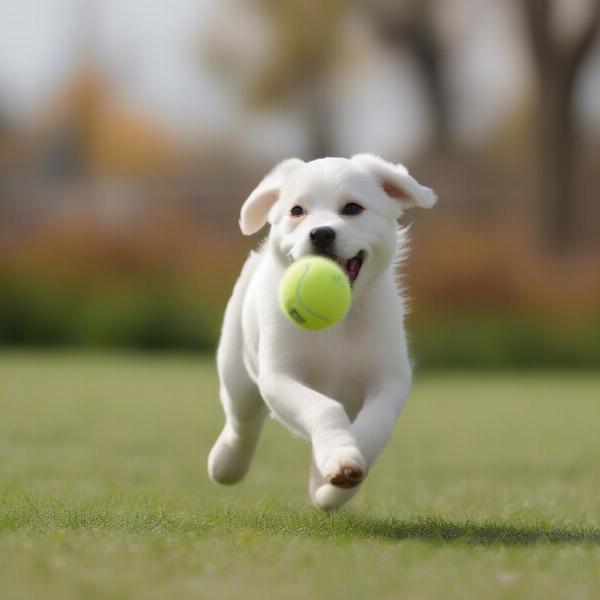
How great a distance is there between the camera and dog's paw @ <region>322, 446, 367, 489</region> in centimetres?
420

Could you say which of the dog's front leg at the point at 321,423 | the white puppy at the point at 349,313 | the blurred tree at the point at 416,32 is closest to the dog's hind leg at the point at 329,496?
the white puppy at the point at 349,313

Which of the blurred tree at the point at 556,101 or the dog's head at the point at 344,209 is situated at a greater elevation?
the dog's head at the point at 344,209

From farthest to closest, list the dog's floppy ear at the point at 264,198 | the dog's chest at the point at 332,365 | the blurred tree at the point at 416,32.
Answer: the blurred tree at the point at 416,32 → the dog's floppy ear at the point at 264,198 → the dog's chest at the point at 332,365

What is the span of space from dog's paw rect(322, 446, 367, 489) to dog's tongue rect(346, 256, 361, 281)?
0.82 m

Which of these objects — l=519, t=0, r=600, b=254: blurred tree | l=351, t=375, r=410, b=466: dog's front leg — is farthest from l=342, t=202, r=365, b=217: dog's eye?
l=519, t=0, r=600, b=254: blurred tree

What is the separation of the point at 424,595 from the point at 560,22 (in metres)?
24.9

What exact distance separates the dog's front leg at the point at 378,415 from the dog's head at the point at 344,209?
0.41 m

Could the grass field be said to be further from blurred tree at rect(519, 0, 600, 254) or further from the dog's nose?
blurred tree at rect(519, 0, 600, 254)

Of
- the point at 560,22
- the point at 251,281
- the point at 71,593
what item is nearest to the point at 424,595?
the point at 71,593

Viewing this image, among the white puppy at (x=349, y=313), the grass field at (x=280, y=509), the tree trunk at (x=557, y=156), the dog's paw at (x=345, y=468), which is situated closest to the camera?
the grass field at (x=280, y=509)

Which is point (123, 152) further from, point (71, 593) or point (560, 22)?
point (71, 593)

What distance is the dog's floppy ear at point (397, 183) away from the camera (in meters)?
5.11

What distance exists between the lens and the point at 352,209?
16.2 ft

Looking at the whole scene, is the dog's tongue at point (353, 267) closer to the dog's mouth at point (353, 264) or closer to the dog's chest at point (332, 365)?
the dog's mouth at point (353, 264)
